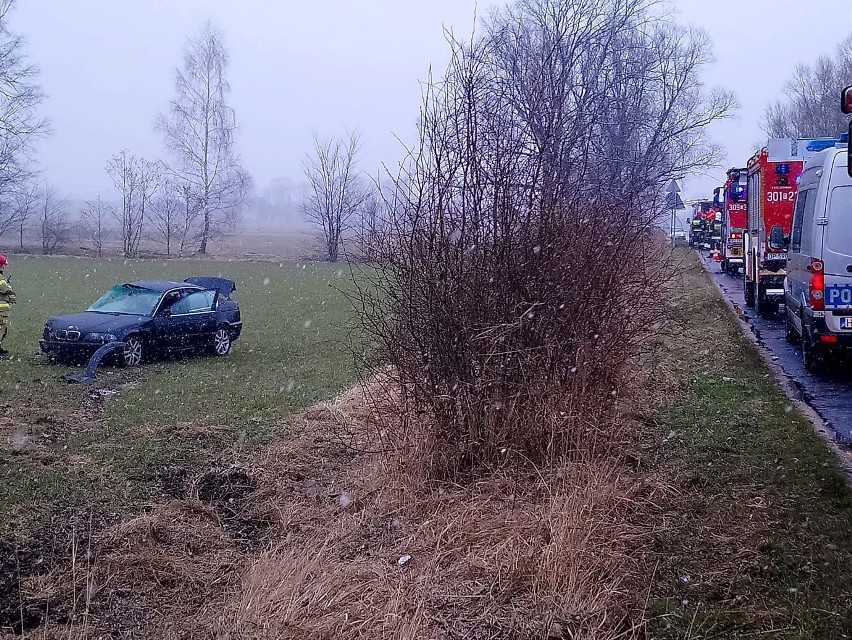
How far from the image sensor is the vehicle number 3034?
17219 mm

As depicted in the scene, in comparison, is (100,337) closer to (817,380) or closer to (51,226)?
(817,380)

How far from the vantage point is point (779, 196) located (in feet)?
56.7

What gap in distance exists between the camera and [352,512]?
6.32 metres

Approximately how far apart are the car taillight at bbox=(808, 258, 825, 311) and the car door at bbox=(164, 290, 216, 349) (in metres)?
9.42

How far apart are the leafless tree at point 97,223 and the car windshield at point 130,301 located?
35.7m

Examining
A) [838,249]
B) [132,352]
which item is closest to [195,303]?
[132,352]

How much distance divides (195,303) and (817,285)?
31.7ft

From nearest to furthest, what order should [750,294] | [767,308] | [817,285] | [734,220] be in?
[817,285] < [767,308] < [750,294] < [734,220]

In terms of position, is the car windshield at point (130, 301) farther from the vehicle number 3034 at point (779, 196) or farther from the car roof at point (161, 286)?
the vehicle number 3034 at point (779, 196)

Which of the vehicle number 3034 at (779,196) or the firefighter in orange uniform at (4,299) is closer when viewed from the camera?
the firefighter in orange uniform at (4,299)

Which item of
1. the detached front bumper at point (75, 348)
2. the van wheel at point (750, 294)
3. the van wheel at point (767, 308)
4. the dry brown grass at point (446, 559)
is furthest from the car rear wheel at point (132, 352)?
the van wheel at point (750, 294)

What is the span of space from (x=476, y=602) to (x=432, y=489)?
174 cm

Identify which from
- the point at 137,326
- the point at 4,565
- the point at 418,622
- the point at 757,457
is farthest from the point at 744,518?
the point at 137,326

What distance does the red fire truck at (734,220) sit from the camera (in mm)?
23953
